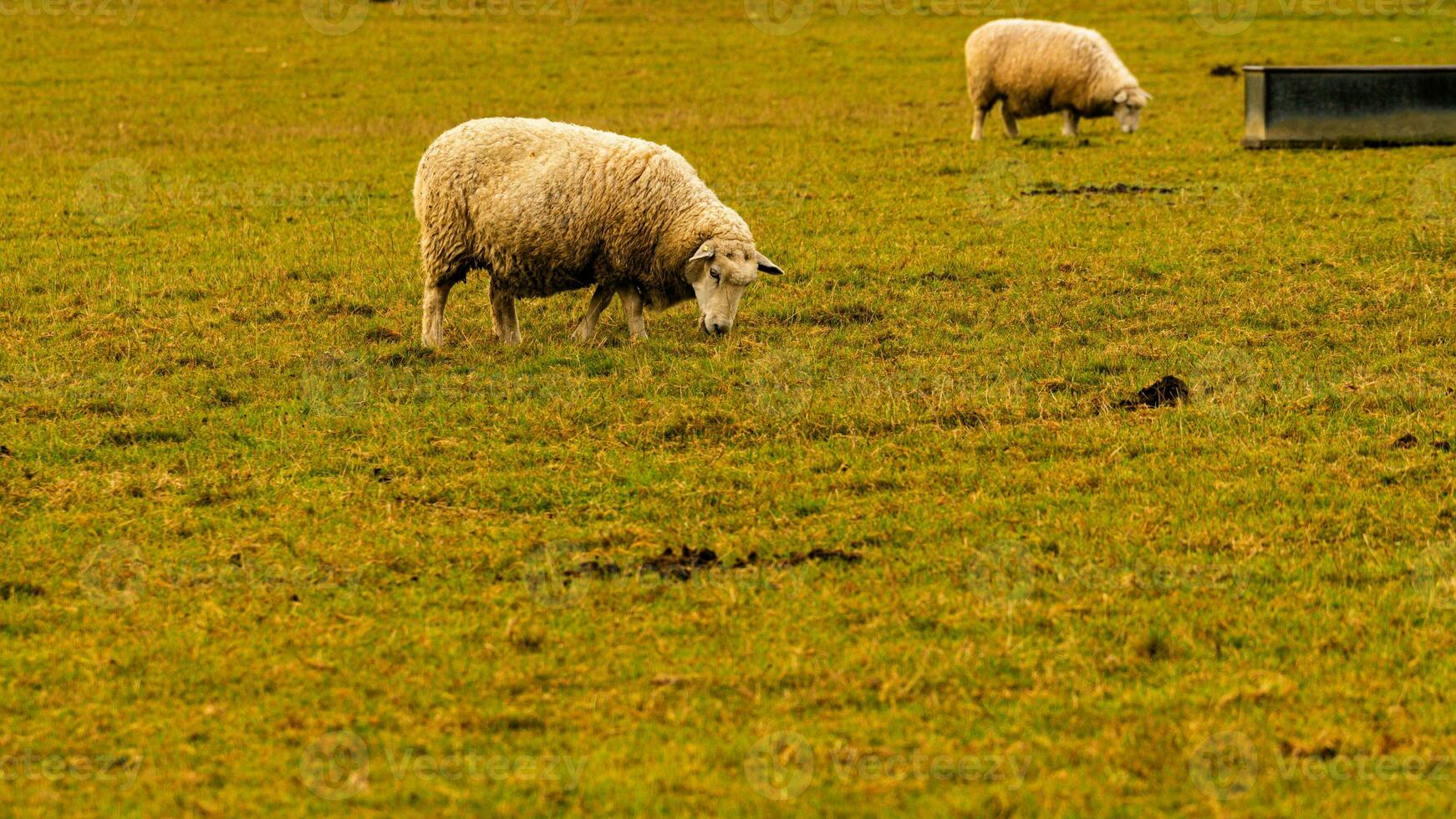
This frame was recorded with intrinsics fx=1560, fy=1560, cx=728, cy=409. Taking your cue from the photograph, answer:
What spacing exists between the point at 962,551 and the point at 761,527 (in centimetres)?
104

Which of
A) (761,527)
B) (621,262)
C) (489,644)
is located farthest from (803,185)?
(489,644)

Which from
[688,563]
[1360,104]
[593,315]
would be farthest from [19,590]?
[1360,104]

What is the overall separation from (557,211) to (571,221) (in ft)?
0.41

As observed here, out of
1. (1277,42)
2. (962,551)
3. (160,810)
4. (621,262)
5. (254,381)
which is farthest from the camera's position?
(1277,42)

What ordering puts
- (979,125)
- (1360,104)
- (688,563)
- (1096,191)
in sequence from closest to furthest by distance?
1. (688,563)
2. (1096,191)
3. (1360,104)
4. (979,125)

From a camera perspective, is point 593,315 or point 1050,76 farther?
point 1050,76

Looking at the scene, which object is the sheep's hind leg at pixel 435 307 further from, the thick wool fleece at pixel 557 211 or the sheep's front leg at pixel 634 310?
the sheep's front leg at pixel 634 310

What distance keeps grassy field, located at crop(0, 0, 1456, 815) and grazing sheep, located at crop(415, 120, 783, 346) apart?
20.3 inches

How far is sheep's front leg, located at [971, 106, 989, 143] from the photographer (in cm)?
2294

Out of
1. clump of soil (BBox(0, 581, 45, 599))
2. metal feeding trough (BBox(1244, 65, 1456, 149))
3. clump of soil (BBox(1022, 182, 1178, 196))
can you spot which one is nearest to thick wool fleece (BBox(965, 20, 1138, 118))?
metal feeding trough (BBox(1244, 65, 1456, 149))

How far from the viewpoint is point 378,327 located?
12.3m

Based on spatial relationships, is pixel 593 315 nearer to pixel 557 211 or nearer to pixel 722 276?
pixel 557 211

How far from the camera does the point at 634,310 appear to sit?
1189 centimetres

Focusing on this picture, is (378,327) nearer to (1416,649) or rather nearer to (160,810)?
(160,810)
